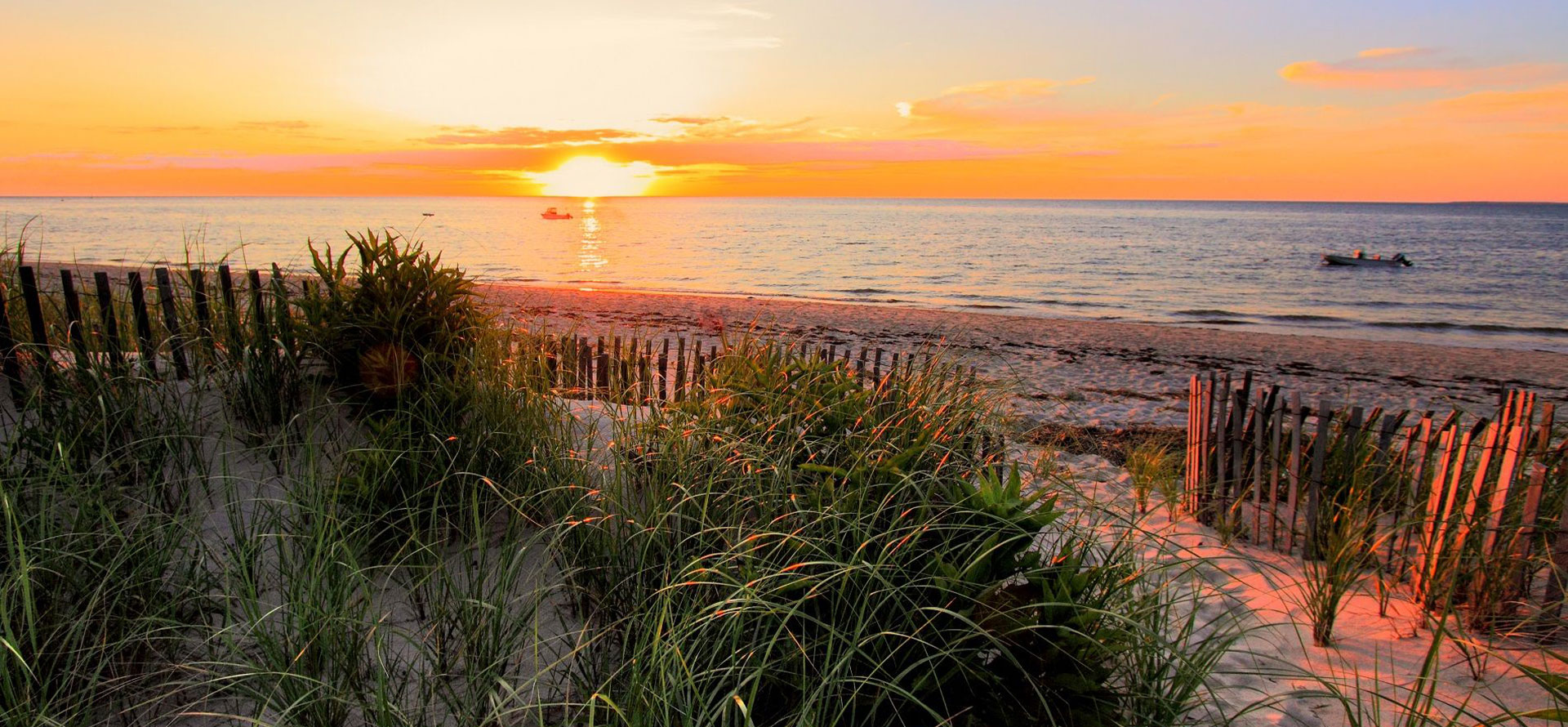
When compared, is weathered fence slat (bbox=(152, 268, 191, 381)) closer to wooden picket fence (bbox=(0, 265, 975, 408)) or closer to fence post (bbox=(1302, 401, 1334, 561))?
wooden picket fence (bbox=(0, 265, 975, 408))

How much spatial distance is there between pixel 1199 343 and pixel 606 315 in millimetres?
13507

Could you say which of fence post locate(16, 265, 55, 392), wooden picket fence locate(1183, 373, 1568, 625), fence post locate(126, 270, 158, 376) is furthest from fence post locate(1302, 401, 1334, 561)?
fence post locate(16, 265, 55, 392)

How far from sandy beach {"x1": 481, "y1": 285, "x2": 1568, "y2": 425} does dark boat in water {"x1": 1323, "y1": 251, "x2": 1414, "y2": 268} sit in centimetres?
2052

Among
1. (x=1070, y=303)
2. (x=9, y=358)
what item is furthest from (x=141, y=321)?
(x=1070, y=303)

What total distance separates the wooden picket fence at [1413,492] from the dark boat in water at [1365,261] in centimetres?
3643

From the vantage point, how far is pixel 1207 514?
549 cm

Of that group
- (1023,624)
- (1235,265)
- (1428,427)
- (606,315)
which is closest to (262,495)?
(1023,624)

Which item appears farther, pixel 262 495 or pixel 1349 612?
pixel 1349 612

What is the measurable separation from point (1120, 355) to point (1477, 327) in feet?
45.3

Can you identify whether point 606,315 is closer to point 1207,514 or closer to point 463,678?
point 1207,514

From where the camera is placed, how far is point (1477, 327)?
2058 centimetres

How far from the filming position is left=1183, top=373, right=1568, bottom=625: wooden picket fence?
3.67 meters

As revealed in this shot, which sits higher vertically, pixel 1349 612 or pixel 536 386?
pixel 536 386

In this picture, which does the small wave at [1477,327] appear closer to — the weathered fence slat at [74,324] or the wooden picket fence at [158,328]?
the wooden picket fence at [158,328]
